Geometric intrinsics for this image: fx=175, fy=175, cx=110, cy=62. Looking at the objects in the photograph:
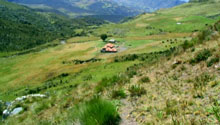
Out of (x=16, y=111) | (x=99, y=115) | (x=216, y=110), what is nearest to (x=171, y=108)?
(x=216, y=110)

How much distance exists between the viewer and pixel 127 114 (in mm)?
6410

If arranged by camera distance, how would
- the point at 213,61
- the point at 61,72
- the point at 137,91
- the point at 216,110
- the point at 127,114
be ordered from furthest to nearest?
1. the point at 61,72
2. the point at 213,61
3. the point at 137,91
4. the point at 127,114
5. the point at 216,110

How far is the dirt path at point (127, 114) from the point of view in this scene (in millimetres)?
5816

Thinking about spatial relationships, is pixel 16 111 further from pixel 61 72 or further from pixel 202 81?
pixel 61 72

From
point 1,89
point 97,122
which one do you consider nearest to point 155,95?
point 97,122

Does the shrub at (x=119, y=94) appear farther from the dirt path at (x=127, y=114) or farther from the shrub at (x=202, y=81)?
the shrub at (x=202, y=81)

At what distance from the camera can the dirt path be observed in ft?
19.1

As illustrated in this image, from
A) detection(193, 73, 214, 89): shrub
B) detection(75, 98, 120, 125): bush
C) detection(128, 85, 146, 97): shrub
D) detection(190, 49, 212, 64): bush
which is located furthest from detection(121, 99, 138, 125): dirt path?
detection(190, 49, 212, 64): bush

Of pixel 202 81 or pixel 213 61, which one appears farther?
pixel 213 61

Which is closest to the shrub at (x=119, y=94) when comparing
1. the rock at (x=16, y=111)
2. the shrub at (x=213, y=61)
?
the shrub at (x=213, y=61)

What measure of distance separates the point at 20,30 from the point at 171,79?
711 ft

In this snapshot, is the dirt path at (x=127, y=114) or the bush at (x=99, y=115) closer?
the bush at (x=99, y=115)

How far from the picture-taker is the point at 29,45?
16088 centimetres

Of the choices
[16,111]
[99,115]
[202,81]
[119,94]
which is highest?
[202,81]
